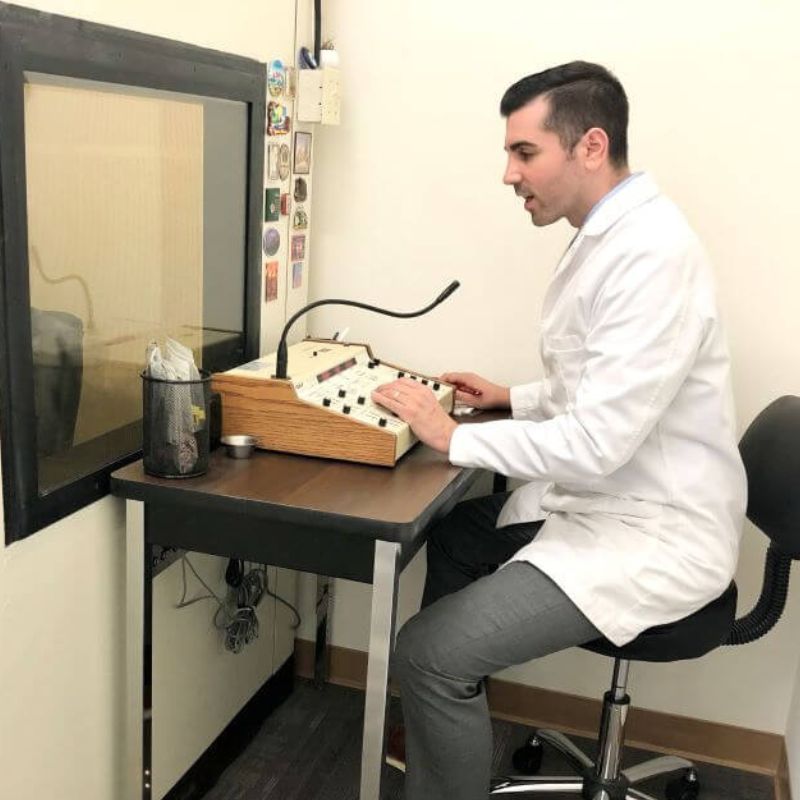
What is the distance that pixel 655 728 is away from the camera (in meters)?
2.34

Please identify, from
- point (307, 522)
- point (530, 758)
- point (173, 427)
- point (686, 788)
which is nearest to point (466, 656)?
point (307, 522)

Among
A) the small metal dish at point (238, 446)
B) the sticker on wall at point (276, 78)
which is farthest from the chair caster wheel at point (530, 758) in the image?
the sticker on wall at point (276, 78)

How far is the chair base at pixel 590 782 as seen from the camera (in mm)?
1983

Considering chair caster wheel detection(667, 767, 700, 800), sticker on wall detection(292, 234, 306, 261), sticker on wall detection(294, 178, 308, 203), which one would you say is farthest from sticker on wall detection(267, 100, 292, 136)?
chair caster wheel detection(667, 767, 700, 800)

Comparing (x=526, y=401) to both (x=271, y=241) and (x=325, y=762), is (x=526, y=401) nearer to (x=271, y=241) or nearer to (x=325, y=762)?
(x=271, y=241)

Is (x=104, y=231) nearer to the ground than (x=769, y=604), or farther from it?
Result: farther from it

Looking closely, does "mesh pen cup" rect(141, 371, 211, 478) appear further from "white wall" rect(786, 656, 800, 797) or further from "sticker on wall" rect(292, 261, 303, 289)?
"white wall" rect(786, 656, 800, 797)

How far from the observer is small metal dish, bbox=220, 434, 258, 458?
169cm

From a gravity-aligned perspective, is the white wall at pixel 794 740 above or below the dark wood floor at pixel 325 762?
above

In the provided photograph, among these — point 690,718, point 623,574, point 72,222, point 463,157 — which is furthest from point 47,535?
point 690,718

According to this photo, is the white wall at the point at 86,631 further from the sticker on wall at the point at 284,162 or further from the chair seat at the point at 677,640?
the chair seat at the point at 677,640

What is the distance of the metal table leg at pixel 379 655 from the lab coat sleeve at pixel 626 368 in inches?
12.0

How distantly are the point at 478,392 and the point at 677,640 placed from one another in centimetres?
68

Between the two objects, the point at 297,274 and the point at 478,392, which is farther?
the point at 297,274
